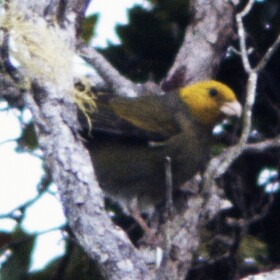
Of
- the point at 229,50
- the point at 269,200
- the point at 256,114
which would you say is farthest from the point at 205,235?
the point at 229,50

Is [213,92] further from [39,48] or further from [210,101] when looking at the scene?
[39,48]

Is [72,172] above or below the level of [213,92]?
above

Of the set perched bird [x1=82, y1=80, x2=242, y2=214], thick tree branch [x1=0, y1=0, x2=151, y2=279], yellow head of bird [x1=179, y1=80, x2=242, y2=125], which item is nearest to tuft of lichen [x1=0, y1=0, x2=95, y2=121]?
thick tree branch [x1=0, y1=0, x2=151, y2=279]

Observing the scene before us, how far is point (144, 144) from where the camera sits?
18.5ft

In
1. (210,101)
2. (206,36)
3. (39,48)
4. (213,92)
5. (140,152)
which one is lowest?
(140,152)

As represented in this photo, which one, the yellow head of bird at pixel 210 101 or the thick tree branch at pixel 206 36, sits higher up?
the thick tree branch at pixel 206 36

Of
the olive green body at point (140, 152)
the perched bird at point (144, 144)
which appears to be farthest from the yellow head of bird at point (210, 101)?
the olive green body at point (140, 152)

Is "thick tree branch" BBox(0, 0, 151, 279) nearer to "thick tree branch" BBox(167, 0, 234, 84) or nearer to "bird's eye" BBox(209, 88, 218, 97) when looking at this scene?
"thick tree branch" BBox(167, 0, 234, 84)

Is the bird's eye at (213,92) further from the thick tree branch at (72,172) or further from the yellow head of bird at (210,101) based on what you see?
the thick tree branch at (72,172)

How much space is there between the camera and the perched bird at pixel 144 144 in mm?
5449

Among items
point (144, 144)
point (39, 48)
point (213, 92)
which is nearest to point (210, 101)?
point (213, 92)

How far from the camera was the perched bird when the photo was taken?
5.45 meters

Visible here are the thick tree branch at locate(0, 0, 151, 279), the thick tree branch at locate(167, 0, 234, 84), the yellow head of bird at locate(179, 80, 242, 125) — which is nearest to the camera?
the thick tree branch at locate(0, 0, 151, 279)

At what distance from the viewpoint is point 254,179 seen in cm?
524
